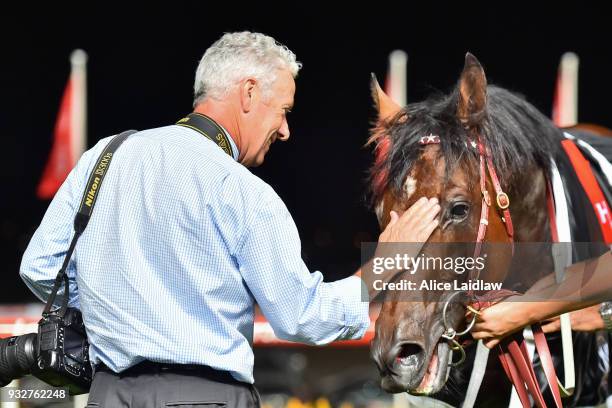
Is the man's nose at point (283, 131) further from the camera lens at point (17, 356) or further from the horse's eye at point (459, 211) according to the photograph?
the camera lens at point (17, 356)

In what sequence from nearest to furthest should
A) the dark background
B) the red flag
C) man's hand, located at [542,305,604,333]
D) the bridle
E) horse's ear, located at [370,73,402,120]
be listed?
the bridle, man's hand, located at [542,305,604,333], horse's ear, located at [370,73,402,120], the red flag, the dark background

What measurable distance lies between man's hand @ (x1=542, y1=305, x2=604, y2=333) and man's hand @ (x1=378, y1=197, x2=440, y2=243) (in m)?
0.58

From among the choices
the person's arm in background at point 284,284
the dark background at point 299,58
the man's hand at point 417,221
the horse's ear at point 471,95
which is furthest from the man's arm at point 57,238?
the dark background at point 299,58

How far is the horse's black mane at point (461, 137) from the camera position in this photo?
274 centimetres

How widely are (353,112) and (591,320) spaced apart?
20.5 ft

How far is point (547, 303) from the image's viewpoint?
2.63m

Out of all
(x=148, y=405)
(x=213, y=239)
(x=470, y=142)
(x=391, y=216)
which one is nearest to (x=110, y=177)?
(x=213, y=239)

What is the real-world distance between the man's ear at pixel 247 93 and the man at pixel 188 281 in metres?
0.15

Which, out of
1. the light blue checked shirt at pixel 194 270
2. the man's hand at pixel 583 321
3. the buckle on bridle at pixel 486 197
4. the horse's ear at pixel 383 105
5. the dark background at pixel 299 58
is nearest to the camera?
the light blue checked shirt at pixel 194 270

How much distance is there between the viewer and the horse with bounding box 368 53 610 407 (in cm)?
252

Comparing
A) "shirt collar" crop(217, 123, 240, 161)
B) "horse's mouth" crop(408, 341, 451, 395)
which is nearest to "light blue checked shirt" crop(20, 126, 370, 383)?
"shirt collar" crop(217, 123, 240, 161)

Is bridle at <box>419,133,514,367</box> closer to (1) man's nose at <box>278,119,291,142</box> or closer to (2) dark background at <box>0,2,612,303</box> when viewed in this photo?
(1) man's nose at <box>278,119,291,142</box>

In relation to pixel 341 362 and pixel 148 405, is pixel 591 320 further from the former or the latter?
pixel 341 362

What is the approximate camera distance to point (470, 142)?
2.78 meters
